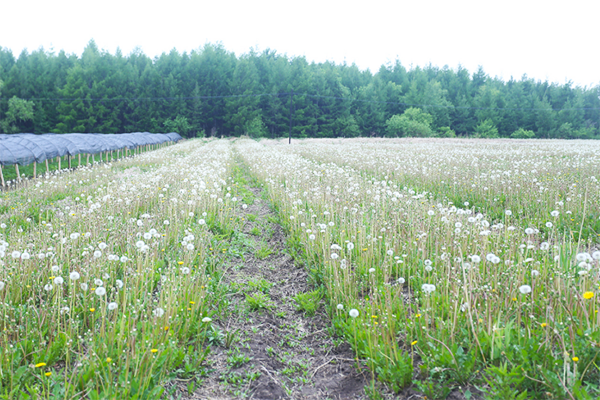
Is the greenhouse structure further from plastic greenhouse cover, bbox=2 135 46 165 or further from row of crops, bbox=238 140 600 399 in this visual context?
row of crops, bbox=238 140 600 399

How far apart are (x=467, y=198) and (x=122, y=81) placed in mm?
65851

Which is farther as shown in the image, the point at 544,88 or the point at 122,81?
the point at 544,88

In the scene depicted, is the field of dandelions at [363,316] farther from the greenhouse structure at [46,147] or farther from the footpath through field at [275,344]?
the greenhouse structure at [46,147]

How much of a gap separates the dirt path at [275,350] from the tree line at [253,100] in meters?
49.1

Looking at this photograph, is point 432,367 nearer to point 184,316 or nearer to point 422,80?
point 184,316

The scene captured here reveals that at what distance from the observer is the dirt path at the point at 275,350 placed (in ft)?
9.43

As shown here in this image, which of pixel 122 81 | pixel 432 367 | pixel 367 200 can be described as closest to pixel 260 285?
pixel 432 367

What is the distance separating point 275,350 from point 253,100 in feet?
211

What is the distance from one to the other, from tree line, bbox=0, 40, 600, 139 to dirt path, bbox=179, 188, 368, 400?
161ft

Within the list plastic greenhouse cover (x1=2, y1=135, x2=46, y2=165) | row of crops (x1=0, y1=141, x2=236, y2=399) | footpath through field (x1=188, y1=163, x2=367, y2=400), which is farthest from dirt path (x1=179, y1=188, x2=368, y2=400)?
plastic greenhouse cover (x1=2, y1=135, x2=46, y2=165)

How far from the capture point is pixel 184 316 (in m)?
3.47

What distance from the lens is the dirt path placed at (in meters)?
2.87

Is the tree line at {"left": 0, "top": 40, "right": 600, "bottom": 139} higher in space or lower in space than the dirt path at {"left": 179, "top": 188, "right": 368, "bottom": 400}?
higher

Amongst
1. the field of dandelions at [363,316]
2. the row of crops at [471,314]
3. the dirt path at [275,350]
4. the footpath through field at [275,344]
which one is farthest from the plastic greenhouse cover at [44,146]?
the row of crops at [471,314]
